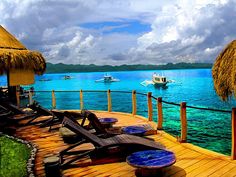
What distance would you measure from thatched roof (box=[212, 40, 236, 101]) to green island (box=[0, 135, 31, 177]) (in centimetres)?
393

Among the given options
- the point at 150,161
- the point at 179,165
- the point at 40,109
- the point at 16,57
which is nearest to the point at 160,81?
the point at 16,57

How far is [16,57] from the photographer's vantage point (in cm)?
1077

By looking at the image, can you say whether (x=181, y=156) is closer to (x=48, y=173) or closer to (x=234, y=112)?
(x=234, y=112)

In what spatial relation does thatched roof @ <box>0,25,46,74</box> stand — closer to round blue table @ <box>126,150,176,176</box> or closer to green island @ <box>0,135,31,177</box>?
green island @ <box>0,135,31,177</box>

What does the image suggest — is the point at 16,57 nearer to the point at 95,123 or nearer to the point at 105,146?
the point at 95,123

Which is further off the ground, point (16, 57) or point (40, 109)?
point (16, 57)

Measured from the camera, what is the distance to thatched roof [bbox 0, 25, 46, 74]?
10609mm

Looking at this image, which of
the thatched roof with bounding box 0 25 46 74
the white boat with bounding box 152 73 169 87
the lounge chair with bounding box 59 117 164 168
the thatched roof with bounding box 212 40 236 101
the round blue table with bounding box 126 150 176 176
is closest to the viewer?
the round blue table with bounding box 126 150 176 176

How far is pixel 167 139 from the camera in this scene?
291 inches

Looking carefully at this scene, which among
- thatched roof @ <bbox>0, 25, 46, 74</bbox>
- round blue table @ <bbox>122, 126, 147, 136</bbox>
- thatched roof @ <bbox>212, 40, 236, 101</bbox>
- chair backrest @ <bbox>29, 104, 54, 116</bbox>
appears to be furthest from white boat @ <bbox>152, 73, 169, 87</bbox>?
thatched roof @ <bbox>212, 40, 236, 101</bbox>

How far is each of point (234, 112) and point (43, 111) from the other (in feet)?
20.4

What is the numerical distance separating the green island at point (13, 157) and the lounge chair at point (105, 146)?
78cm

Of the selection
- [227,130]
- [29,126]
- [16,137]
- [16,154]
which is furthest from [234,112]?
[227,130]

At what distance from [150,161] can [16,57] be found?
7779 millimetres
